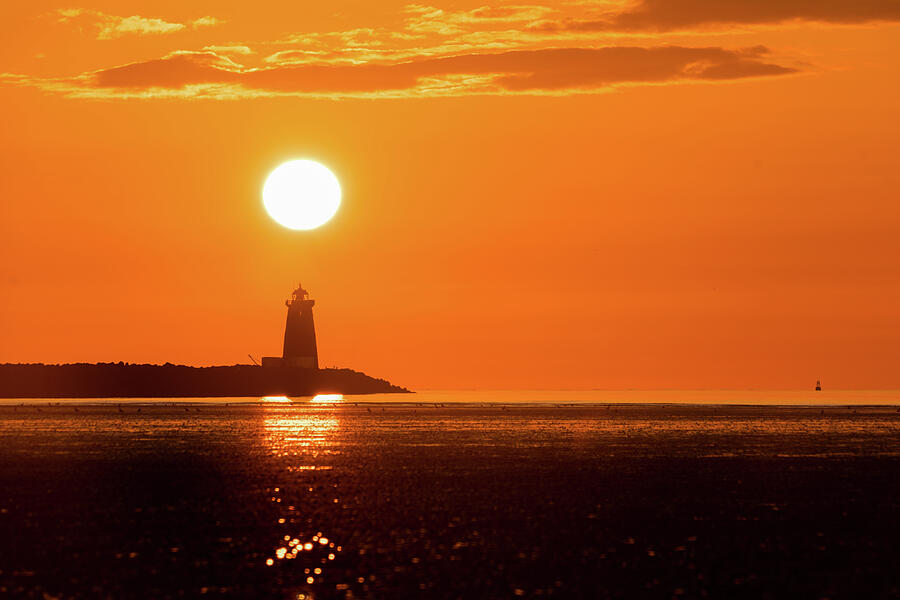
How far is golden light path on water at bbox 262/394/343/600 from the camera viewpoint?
34875 mm

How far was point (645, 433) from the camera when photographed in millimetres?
118625

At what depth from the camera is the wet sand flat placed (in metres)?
31.2

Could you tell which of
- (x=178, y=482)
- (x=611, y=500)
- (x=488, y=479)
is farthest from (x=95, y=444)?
(x=611, y=500)

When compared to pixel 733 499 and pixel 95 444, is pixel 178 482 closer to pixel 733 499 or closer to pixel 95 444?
pixel 733 499

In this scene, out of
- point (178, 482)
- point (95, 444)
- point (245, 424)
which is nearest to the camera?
point (178, 482)

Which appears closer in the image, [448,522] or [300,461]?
[448,522]

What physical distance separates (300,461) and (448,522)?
32.8 meters

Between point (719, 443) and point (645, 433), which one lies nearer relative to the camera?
point (719, 443)

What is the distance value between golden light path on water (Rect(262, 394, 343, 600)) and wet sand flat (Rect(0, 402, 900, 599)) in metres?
0.16

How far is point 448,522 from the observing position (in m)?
43.3

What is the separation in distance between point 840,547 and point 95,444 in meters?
66.2

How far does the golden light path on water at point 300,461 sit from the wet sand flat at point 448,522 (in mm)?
162

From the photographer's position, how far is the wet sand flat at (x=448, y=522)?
3125 cm

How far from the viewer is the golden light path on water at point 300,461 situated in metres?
34.9
